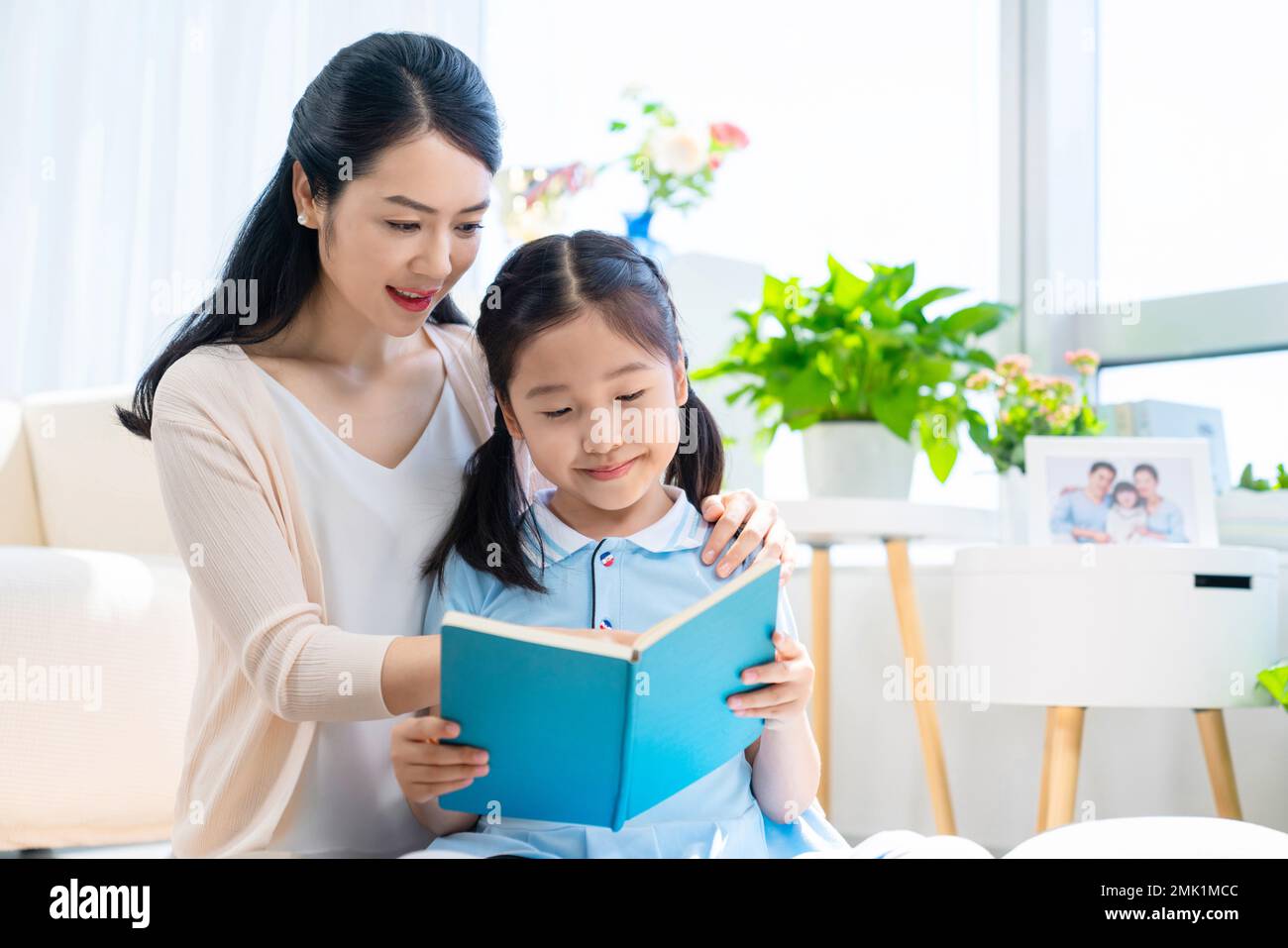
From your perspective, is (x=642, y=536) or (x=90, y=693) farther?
(x=90, y=693)

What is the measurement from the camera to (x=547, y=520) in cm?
110

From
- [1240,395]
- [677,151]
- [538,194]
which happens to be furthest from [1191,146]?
[538,194]

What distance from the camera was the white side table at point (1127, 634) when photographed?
1785mm

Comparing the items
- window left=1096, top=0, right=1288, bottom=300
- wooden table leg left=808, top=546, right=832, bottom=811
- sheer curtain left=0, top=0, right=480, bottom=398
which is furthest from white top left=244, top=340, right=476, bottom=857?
window left=1096, top=0, right=1288, bottom=300

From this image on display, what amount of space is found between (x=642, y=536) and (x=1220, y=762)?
50.3 inches

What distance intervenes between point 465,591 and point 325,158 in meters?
0.40

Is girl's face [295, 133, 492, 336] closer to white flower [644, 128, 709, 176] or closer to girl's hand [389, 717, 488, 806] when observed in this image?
girl's hand [389, 717, 488, 806]

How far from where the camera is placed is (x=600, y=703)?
77 cm

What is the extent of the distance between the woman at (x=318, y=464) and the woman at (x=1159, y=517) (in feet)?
3.78

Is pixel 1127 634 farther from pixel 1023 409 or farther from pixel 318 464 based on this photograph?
pixel 318 464

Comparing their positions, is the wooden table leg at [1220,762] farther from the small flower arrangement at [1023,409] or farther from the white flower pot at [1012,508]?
the white flower pot at [1012,508]

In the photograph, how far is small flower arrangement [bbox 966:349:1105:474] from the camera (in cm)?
226
